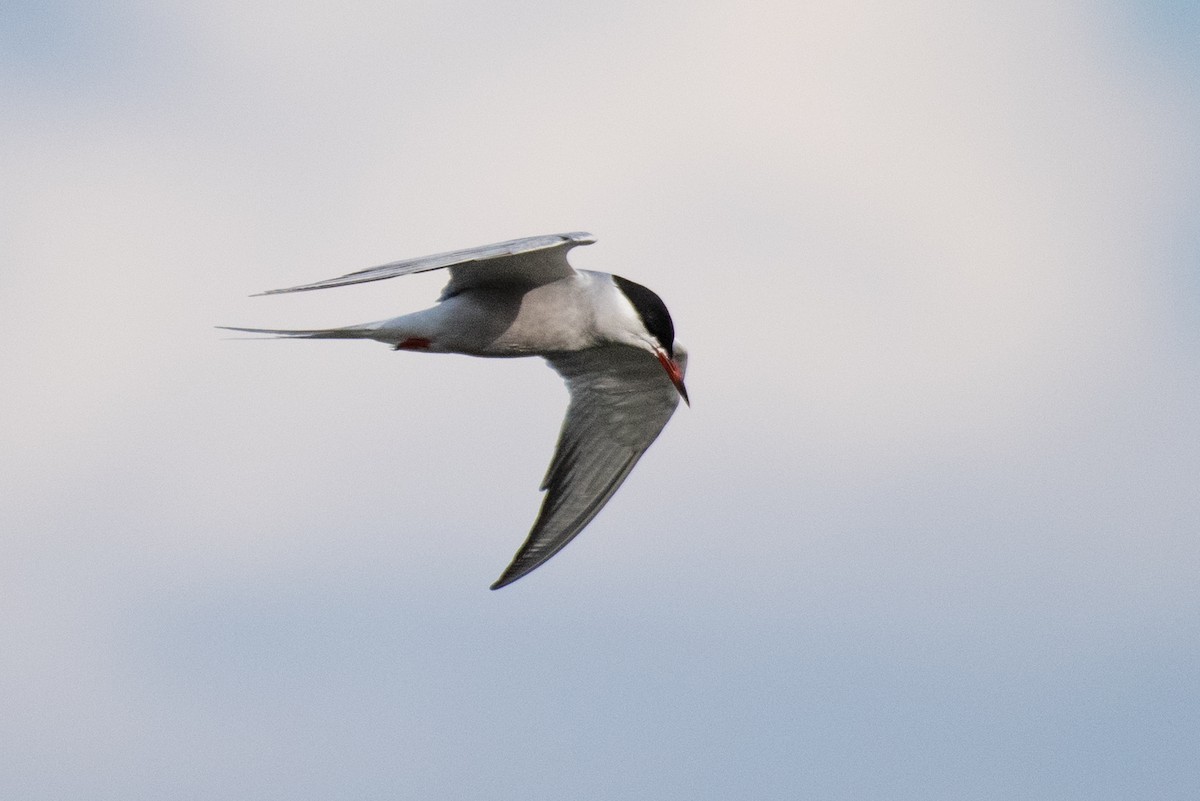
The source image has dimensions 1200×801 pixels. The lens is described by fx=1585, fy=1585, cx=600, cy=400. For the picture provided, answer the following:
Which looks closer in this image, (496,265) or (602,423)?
(496,265)

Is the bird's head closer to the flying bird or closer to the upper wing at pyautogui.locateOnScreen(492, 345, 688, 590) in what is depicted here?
the flying bird

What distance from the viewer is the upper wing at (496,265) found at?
6539 millimetres

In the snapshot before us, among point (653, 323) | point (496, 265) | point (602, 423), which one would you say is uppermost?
point (496, 265)

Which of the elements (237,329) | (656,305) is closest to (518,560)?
(656,305)

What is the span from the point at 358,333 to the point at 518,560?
6.90ft

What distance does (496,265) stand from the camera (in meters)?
8.16

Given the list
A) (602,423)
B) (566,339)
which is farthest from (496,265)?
(602,423)

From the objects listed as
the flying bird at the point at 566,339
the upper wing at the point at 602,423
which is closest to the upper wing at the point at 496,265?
Result: the flying bird at the point at 566,339

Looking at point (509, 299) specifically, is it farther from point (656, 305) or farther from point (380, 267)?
point (380, 267)

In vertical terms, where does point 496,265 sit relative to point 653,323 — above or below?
above

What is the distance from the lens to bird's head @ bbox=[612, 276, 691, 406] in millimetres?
8516

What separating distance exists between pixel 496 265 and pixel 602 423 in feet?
6.35

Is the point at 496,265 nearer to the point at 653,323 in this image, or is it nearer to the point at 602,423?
the point at 653,323

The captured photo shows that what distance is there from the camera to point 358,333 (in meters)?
7.98
